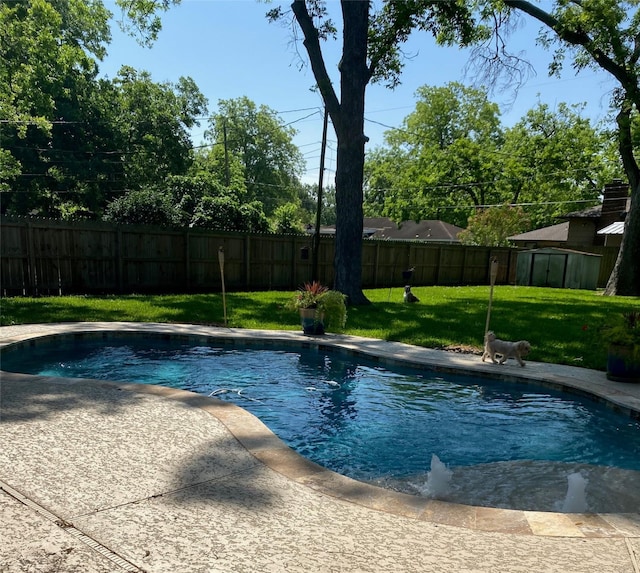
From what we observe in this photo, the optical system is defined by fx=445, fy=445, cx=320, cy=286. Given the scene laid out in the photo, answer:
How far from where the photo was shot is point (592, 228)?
30.0 meters

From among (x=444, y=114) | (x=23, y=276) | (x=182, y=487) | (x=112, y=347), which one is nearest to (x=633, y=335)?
(x=182, y=487)

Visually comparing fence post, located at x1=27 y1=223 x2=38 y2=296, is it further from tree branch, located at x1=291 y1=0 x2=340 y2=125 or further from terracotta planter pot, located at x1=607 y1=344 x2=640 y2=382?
terracotta planter pot, located at x1=607 y1=344 x2=640 y2=382

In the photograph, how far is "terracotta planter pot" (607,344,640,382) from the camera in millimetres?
5867

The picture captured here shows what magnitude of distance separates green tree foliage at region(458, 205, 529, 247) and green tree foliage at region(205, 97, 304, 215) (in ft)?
83.7

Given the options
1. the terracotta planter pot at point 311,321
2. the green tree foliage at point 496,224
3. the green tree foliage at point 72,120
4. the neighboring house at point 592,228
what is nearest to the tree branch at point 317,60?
the terracotta planter pot at point 311,321

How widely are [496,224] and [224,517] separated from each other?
1453 inches

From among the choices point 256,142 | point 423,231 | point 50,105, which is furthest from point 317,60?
point 256,142

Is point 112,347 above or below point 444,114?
below

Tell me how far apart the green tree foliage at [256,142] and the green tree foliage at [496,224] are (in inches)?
1005

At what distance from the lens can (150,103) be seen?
91.3 feet

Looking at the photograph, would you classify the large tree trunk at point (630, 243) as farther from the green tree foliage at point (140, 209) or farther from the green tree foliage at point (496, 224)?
the green tree foliage at point (140, 209)

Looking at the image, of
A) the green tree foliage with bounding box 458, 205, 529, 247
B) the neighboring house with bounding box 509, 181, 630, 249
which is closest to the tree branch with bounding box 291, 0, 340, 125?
the neighboring house with bounding box 509, 181, 630, 249

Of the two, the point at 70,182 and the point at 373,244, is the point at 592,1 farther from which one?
the point at 70,182

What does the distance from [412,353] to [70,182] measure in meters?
23.2
